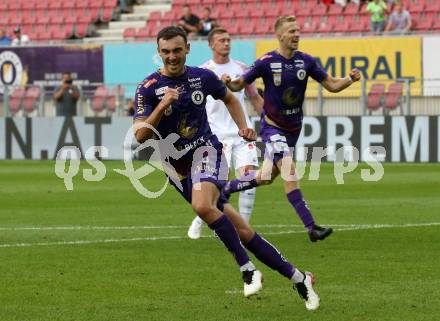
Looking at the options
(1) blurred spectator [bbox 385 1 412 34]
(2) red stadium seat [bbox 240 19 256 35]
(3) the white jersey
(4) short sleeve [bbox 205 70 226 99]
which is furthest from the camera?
(2) red stadium seat [bbox 240 19 256 35]

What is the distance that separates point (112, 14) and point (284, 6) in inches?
244

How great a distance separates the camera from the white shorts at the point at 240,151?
14250 mm

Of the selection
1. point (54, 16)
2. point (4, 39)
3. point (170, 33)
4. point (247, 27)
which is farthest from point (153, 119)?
point (54, 16)

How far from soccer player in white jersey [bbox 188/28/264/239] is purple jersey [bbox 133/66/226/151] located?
14.4 feet

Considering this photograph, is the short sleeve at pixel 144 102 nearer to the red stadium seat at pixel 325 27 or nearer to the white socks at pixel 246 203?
the white socks at pixel 246 203

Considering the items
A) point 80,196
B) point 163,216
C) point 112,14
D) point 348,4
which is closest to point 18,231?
point 163,216

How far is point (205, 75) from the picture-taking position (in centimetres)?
948

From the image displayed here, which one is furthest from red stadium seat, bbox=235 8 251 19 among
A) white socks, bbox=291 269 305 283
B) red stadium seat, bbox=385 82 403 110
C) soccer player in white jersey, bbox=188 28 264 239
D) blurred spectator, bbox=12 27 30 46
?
white socks, bbox=291 269 305 283

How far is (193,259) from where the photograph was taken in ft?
38.9

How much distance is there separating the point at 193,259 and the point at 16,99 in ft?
69.3

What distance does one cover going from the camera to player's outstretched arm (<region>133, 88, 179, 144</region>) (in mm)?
8812

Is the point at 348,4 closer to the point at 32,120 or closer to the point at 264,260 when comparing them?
the point at 32,120

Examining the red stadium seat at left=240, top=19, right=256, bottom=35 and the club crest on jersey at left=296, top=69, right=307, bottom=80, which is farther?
the red stadium seat at left=240, top=19, right=256, bottom=35

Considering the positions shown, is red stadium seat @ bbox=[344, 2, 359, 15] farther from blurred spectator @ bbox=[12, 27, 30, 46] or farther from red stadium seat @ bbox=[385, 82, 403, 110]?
blurred spectator @ bbox=[12, 27, 30, 46]
